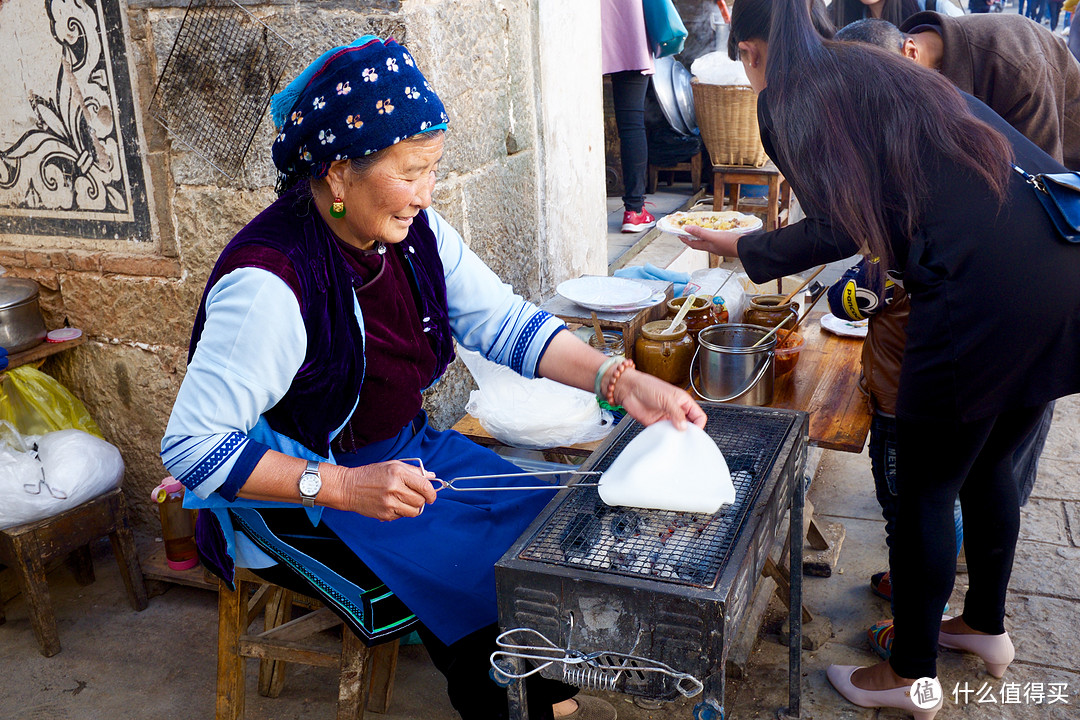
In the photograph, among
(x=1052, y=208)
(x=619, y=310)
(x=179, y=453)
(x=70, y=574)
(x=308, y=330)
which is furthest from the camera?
(x=70, y=574)

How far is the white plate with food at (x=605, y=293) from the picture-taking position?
3.18 meters

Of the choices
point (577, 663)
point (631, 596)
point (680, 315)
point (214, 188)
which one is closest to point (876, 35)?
point (680, 315)

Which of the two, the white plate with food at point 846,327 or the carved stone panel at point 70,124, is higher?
the carved stone panel at point 70,124

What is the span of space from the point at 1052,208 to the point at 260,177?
2337mm

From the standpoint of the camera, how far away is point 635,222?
6656mm

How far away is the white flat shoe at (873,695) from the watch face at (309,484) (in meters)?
1.78

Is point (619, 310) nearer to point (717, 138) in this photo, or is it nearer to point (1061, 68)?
point (1061, 68)

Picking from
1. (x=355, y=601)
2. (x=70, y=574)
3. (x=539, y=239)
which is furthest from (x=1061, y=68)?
(x=70, y=574)

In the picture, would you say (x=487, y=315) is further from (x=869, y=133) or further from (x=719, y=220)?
(x=719, y=220)

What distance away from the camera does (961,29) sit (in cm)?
285

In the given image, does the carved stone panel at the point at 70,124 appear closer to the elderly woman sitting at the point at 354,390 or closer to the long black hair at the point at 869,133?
the elderly woman sitting at the point at 354,390

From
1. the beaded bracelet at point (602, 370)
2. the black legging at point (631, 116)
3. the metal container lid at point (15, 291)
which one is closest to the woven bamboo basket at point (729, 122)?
the black legging at point (631, 116)

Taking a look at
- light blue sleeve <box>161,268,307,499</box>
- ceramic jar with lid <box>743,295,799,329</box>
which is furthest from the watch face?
ceramic jar with lid <box>743,295,799,329</box>

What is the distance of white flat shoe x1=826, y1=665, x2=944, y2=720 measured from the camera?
252cm
